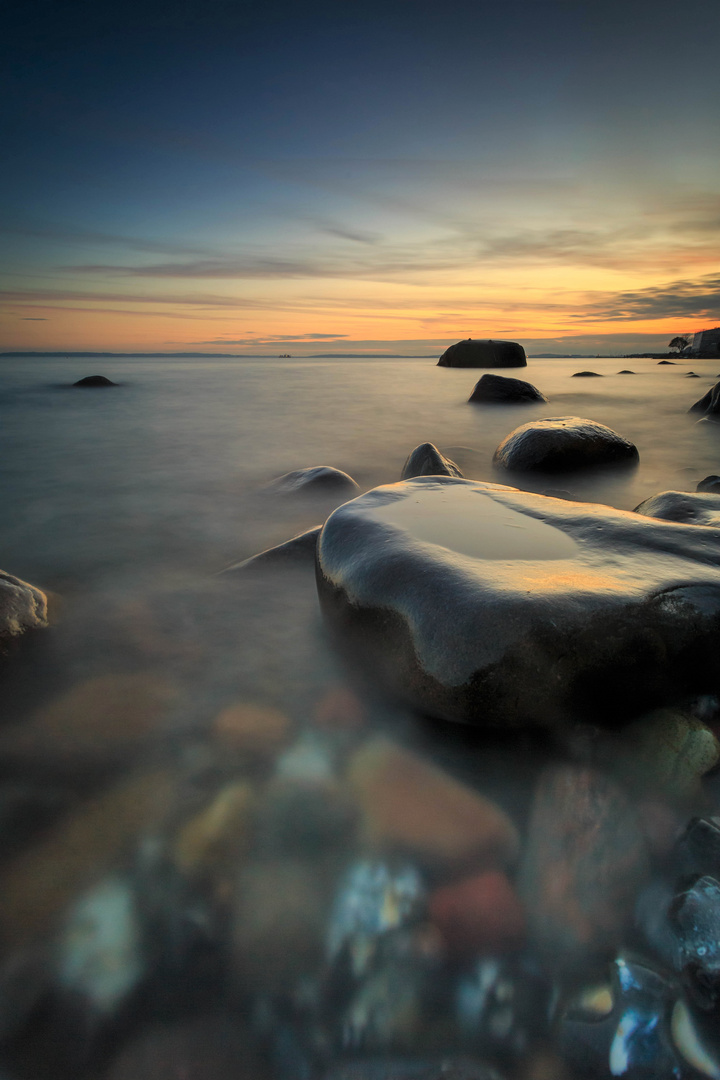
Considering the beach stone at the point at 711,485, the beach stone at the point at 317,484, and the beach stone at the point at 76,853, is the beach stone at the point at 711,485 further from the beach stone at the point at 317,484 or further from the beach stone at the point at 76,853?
the beach stone at the point at 76,853

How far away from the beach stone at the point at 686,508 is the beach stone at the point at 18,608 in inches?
127

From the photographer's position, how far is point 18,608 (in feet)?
7.86

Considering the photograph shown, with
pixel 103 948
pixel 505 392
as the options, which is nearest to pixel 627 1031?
pixel 103 948

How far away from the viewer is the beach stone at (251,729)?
1.72 meters

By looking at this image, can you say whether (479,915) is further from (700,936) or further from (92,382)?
(92,382)

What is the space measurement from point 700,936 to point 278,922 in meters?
0.91

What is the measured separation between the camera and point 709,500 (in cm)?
306

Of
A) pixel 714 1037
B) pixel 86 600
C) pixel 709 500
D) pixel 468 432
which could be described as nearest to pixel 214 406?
pixel 468 432

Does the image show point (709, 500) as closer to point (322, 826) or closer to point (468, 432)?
point (322, 826)

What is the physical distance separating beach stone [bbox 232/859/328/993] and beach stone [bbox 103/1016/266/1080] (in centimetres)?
9

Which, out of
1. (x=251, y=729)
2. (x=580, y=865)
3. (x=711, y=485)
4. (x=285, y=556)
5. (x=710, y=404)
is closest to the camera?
(x=580, y=865)

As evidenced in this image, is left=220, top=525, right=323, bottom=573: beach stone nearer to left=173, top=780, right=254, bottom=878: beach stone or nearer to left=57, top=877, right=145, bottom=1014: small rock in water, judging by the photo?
left=173, top=780, right=254, bottom=878: beach stone

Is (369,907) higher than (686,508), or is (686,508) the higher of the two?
(686,508)

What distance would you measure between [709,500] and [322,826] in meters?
2.84
